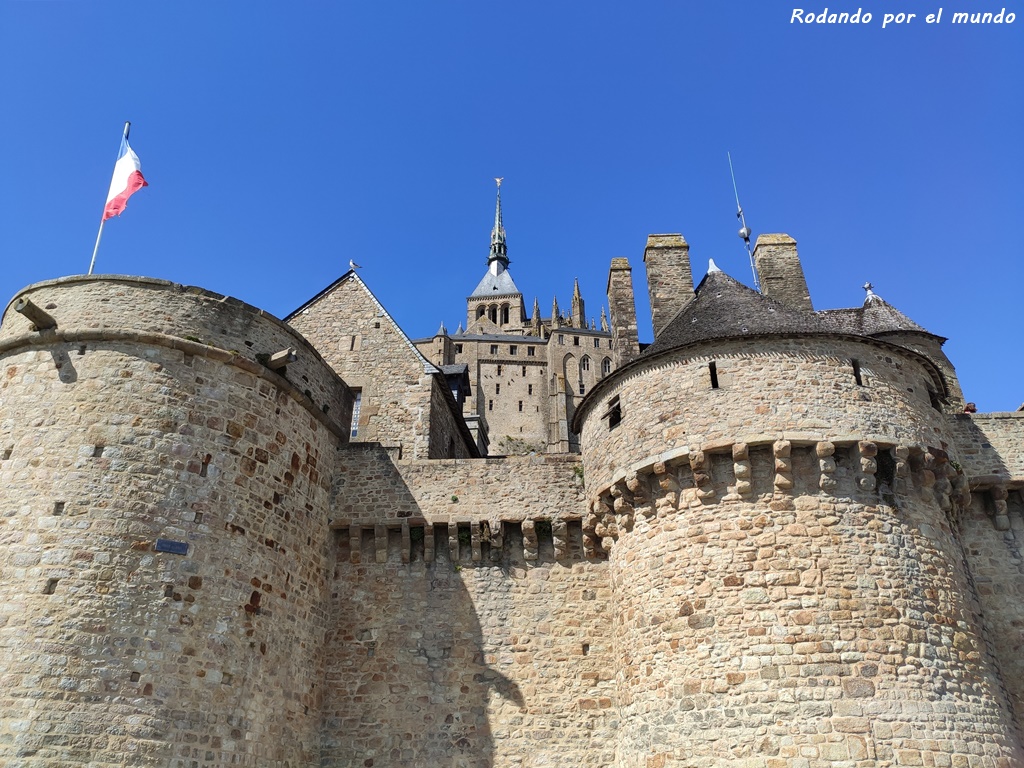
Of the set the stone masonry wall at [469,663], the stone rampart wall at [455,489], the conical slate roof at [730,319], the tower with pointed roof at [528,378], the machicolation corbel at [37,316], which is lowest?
the stone masonry wall at [469,663]

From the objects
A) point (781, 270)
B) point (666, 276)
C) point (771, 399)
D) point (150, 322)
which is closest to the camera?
point (771, 399)

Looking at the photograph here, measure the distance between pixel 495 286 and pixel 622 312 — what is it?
6981 cm

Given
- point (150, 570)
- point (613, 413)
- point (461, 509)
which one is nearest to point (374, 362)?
point (461, 509)

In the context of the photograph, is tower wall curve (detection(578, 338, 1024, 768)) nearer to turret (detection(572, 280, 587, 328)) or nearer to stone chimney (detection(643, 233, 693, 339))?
stone chimney (detection(643, 233, 693, 339))

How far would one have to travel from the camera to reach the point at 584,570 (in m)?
12.7

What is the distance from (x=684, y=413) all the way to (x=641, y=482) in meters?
1.28

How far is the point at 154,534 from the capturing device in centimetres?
973

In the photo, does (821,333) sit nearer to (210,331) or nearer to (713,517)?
(713,517)

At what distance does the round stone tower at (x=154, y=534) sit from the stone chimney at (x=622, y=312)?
6520 millimetres

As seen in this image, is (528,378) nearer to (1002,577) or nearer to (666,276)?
(666,276)

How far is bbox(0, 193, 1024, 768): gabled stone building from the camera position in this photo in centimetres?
898

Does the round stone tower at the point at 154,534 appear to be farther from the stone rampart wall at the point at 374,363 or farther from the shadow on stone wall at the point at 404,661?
the stone rampart wall at the point at 374,363

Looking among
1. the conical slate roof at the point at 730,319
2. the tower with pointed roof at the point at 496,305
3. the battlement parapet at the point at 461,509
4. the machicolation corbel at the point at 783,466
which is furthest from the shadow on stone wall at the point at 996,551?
the tower with pointed roof at the point at 496,305

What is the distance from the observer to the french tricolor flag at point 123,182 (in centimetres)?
1266
